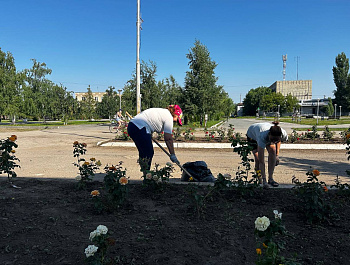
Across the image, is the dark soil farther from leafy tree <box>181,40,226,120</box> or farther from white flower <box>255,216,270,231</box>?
leafy tree <box>181,40,226,120</box>

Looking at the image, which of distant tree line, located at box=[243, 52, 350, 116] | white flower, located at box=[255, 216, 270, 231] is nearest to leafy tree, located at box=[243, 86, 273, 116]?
distant tree line, located at box=[243, 52, 350, 116]

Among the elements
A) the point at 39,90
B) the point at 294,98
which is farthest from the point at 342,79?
the point at 39,90

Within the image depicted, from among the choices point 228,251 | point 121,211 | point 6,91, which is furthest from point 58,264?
point 6,91

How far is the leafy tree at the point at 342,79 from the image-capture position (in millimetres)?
69062

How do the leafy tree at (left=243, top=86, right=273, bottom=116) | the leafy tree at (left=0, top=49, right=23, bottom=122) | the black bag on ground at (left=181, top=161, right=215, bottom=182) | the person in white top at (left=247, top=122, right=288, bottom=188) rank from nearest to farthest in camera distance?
1. the person in white top at (left=247, top=122, right=288, bottom=188)
2. the black bag on ground at (left=181, top=161, right=215, bottom=182)
3. the leafy tree at (left=0, top=49, right=23, bottom=122)
4. the leafy tree at (left=243, top=86, right=273, bottom=116)

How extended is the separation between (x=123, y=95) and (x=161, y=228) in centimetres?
3002

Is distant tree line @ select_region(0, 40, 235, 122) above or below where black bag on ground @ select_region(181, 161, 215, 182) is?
above

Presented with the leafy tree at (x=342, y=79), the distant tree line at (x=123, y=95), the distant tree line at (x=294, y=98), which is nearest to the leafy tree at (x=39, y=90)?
the distant tree line at (x=123, y=95)

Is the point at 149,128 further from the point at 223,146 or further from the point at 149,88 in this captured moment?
the point at 149,88

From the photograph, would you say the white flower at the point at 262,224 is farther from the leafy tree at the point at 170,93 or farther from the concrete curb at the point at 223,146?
the leafy tree at the point at 170,93

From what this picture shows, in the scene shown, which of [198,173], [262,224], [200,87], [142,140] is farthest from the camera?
[200,87]

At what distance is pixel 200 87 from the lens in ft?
76.9

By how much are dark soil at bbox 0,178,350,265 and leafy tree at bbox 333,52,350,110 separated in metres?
78.1

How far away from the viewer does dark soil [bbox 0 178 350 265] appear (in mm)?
2293
